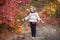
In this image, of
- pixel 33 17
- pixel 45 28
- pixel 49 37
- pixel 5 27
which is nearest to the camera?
pixel 5 27

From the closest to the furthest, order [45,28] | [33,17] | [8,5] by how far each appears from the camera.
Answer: [8,5] < [33,17] < [45,28]

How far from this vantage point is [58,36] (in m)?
14.0

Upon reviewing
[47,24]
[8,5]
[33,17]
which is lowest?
[47,24]

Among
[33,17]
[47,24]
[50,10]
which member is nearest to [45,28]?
[47,24]

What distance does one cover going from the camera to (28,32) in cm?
1528

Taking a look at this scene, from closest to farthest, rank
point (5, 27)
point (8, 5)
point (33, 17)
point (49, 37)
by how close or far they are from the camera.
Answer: point (8, 5) < point (5, 27) < point (33, 17) < point (49, 37)

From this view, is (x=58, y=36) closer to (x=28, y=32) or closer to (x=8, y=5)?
(x=28, y=32)

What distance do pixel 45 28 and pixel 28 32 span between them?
173 centimetres

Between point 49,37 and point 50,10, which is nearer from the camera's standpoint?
point 49,37

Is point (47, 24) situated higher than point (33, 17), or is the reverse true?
point (33, 17)

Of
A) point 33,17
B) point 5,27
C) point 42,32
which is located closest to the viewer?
point 5,27

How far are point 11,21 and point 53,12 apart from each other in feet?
31.3

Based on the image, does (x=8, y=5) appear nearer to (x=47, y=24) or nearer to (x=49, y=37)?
(x=49, y=37)

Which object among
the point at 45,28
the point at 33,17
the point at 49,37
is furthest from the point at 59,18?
the point at 33,17
